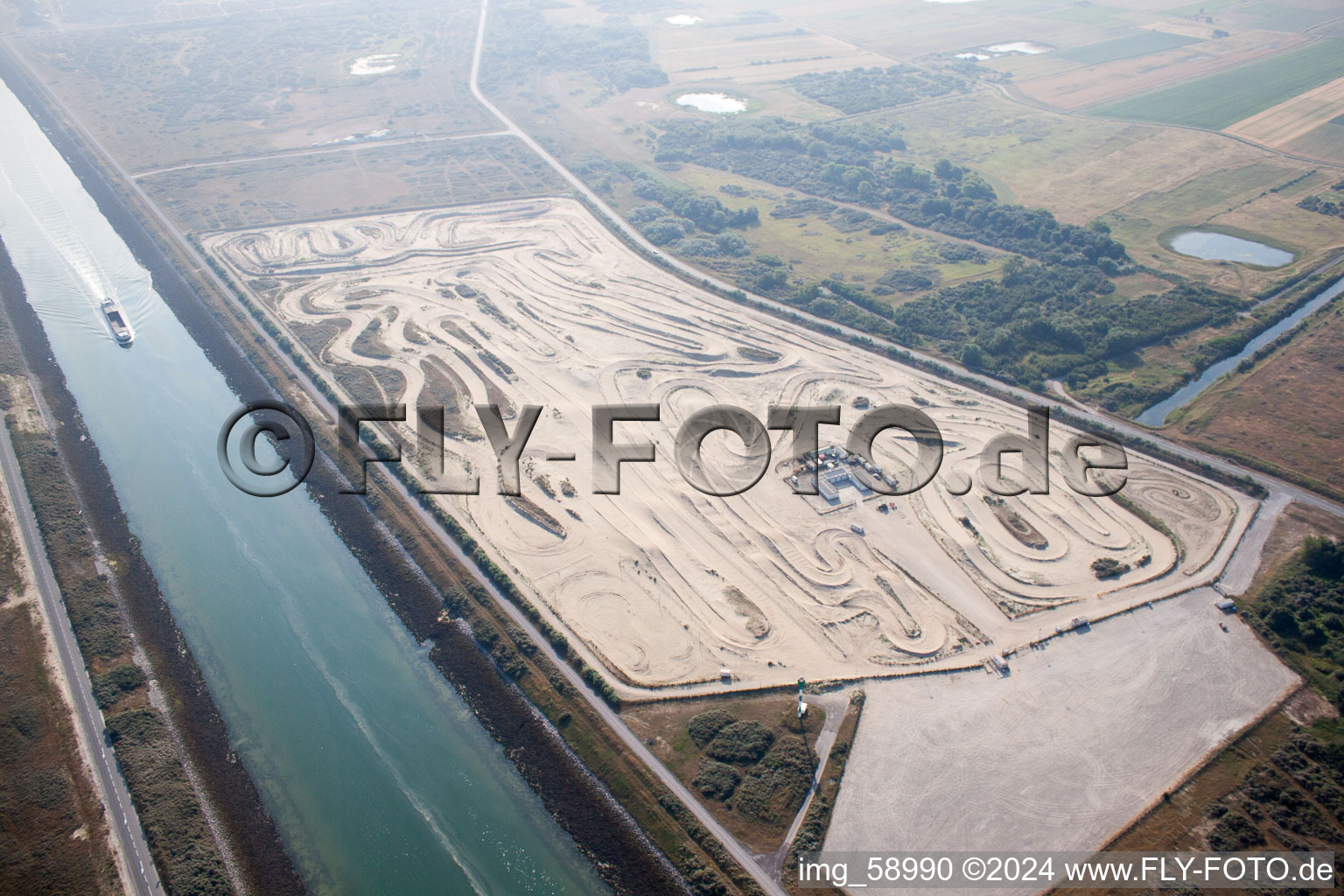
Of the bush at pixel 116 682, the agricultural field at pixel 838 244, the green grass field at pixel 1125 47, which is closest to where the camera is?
the bush at pixel 116 682

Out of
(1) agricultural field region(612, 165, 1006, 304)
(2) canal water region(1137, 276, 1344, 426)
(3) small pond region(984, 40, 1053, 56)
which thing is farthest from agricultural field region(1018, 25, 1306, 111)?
(1) agricultural field region(612, 165, 1006, 304)

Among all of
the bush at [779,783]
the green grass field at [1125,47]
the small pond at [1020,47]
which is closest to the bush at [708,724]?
the bush at [779,783]

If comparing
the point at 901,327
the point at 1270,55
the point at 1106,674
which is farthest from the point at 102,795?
the point at 1270,55

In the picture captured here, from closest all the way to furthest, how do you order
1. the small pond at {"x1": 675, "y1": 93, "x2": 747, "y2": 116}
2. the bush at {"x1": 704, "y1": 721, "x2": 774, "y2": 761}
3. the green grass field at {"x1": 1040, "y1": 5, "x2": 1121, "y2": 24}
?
the bush at {"x1": 704, "y1": 721, "x2": 774, "y2": 761}, the small pond at {"x1": 675, "y1": 93, "x2": 747, "y2": 116}, the green grass field at {"x1": 1040, "y1": 5, "x2": 1121, "y2": 24}

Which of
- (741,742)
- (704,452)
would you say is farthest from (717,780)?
(704,452)

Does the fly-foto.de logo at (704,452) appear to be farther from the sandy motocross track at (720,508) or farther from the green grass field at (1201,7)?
the green grass field at (1201,7)

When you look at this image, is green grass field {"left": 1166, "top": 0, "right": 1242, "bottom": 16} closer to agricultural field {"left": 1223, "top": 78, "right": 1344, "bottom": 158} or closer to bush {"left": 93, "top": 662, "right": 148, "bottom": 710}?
agricultural field {"left": 1223, "top": 78, "right": 1344, "bottom": 158}
